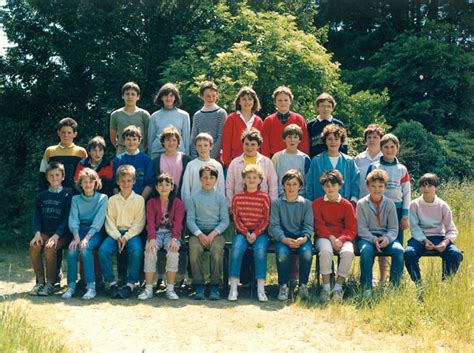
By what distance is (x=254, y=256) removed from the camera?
6355mm

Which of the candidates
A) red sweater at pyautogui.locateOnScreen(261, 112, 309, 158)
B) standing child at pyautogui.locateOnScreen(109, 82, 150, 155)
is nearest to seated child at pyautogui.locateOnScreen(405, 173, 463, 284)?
red sweater at pyautogui.locateOnScreen(261, 112, 309, 158)

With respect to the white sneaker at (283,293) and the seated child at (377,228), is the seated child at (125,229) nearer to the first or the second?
the white sneaker at (283,293)

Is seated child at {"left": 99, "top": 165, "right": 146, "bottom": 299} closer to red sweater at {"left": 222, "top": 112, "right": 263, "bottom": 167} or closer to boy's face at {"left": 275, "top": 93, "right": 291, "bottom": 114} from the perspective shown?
red sweater at {"left": 222, "top": 112, "right": 263, "bottom": 167}

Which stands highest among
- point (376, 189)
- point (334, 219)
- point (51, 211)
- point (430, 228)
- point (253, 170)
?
point (253, 170)

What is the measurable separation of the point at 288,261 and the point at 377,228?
1.12 m

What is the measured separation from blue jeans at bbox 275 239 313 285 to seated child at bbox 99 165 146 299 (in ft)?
5.09

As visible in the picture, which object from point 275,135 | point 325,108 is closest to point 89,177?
point 275,135

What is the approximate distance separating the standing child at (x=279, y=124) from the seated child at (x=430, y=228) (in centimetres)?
151

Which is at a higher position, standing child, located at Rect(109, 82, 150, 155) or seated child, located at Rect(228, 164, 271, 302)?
standing child, located at Rect(109, 82, 150, 155)

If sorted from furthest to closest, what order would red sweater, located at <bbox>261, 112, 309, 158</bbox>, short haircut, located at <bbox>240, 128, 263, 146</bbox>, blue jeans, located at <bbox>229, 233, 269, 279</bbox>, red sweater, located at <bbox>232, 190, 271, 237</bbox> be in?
1. red sweater, located at <bbox>261, 112, 309, 158</bbox>
2. short haircut, located at <bbox>240, 128, 263, 146</bbox>
3. red sweater, located at <bbox>232, 190, 271, 237</bbox>
4. blue jeans, located at <bbox>229, 233, 269, 279</bbox>

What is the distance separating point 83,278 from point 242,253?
1933 mm

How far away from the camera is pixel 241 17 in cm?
1101

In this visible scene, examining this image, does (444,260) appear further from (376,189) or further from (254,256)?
(254,256)

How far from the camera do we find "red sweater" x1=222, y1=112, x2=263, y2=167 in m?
7.09
